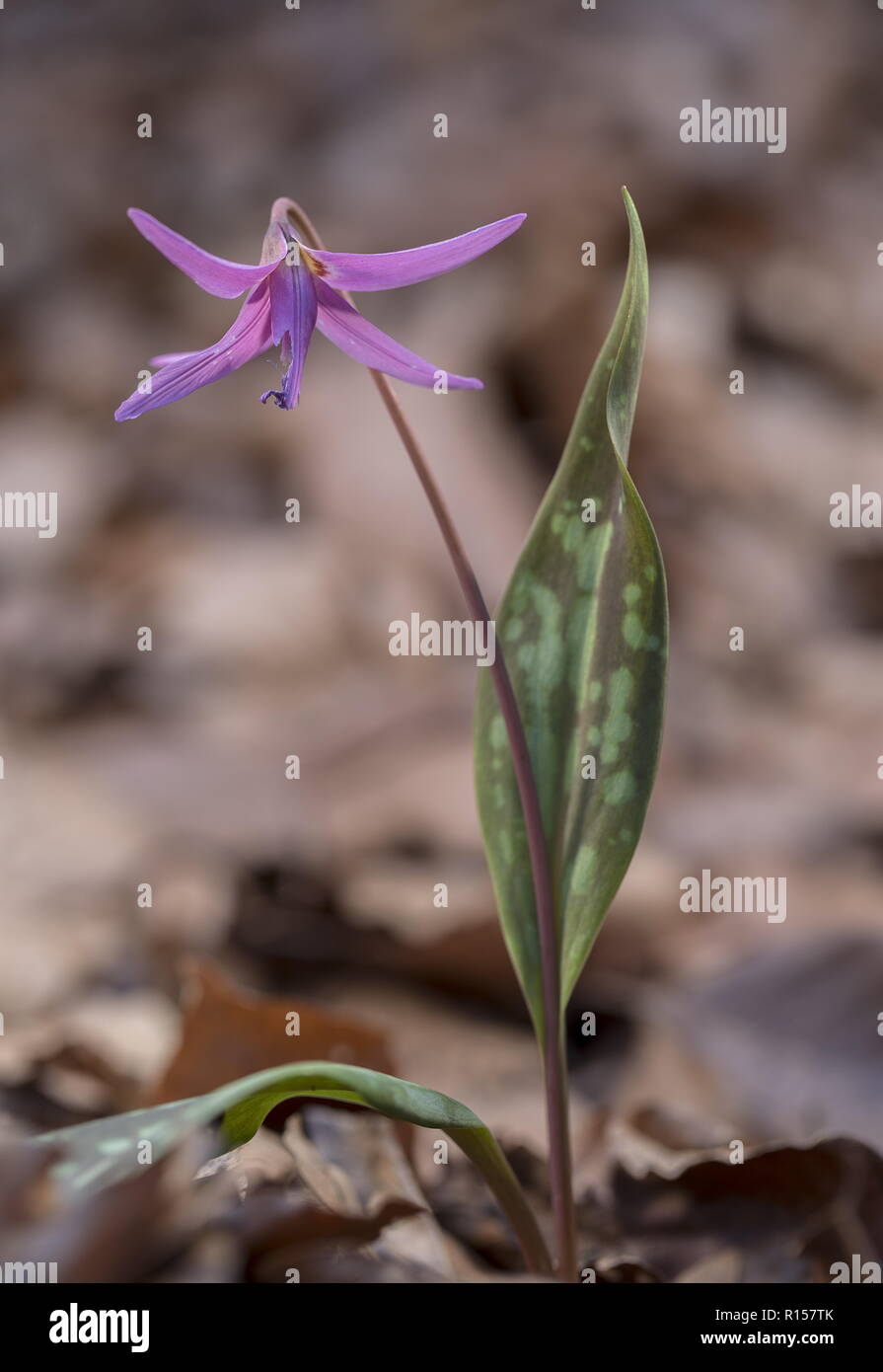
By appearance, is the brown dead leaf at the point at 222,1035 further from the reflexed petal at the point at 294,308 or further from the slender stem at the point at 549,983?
the reflexed petal at the point at 294,308

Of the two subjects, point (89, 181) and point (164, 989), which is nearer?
point (164, 989)

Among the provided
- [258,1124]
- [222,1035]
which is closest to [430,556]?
[222,1035]

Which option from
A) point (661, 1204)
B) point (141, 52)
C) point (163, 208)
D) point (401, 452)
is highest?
point (141, 52)

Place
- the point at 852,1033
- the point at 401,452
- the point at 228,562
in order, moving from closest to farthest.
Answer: the point at 852,1033
the point at 228,562
the point at 401,452

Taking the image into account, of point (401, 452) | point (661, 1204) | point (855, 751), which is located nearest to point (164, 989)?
point (661, 1204)

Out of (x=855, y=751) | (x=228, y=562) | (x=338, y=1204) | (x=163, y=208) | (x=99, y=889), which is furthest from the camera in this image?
(x=163, y=208)

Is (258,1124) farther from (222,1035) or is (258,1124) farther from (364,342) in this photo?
(364,342)
